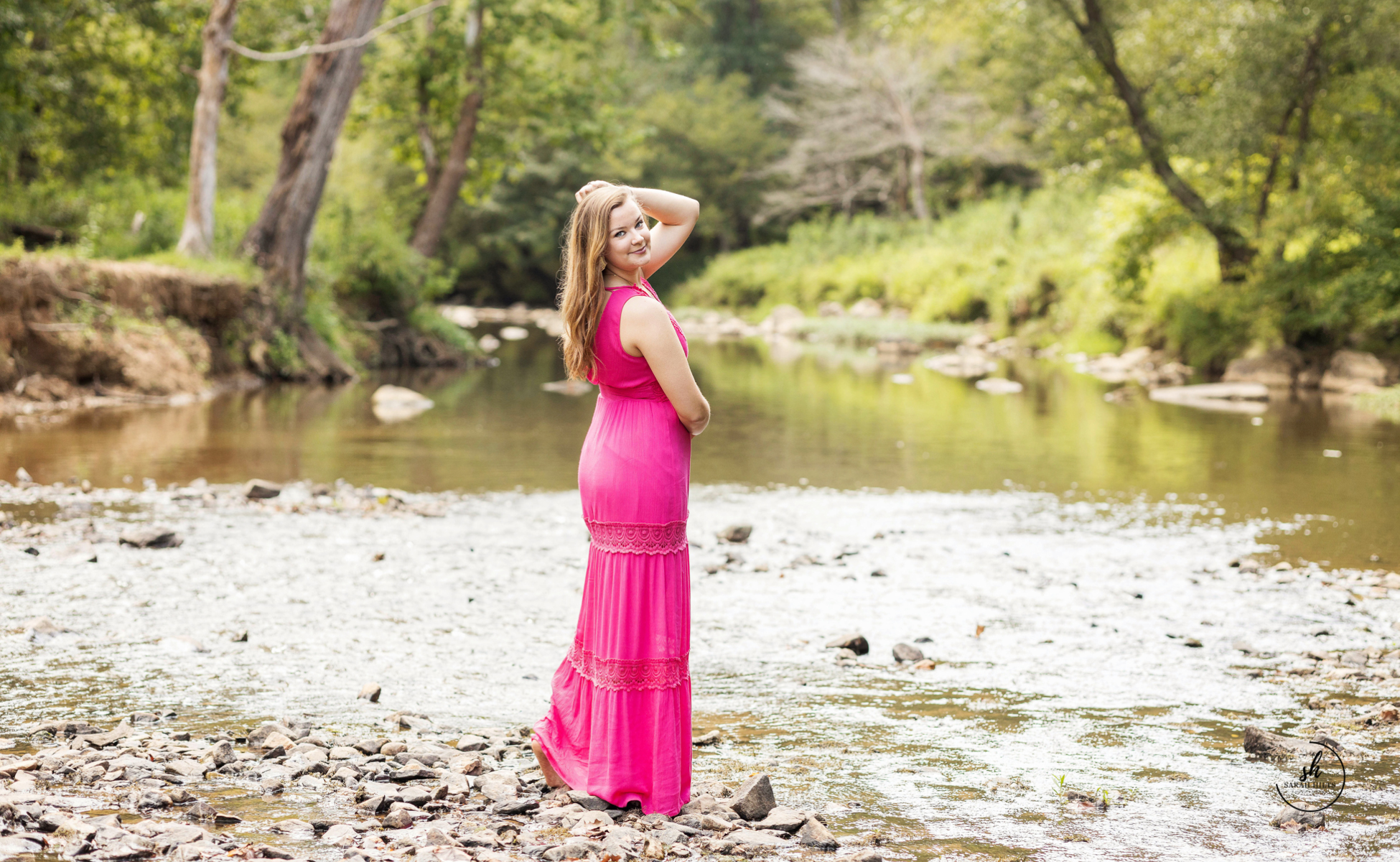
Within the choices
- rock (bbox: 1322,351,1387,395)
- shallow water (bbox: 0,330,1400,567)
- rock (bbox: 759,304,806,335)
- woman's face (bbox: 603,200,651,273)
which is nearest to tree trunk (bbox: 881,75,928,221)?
rock (bbox: 759,304,806,335)

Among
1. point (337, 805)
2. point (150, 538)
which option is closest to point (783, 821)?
point (337, 805)

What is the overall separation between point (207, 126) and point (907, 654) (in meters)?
16.0

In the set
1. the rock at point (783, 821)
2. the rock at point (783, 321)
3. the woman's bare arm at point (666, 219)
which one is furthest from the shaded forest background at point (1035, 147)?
Result: the rock at point (783, 821)

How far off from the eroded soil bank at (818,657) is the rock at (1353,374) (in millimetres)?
13115

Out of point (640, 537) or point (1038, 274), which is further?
point (1038, 274)

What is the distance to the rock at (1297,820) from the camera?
386 cm

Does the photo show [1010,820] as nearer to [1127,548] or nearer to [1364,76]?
[1127,548]

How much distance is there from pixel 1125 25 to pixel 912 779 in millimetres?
22797

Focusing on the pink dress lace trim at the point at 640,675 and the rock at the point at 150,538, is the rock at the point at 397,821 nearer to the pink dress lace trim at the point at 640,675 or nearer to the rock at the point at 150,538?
the pink dress lace trim at the point at 640,675

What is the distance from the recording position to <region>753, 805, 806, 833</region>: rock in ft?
12.5

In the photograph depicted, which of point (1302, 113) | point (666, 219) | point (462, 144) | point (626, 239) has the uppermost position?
point (1302, 113)

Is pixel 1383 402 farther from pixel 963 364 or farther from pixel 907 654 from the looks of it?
pixel 907 654

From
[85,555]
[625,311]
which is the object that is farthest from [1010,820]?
[85,555]

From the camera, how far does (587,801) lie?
4066 millimetres
